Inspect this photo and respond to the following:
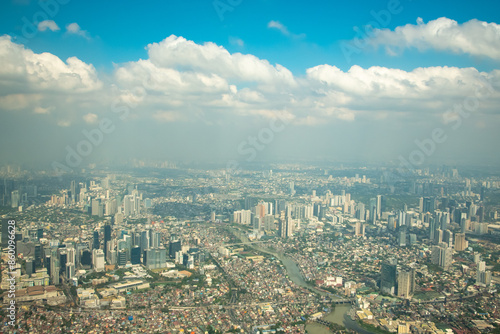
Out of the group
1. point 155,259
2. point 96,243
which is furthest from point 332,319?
point 96,243

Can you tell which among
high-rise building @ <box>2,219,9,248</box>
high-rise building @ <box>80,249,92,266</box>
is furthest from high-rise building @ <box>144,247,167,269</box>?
high-rise building @ <box>2,219,9,248</box>

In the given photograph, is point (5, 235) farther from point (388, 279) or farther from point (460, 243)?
point (460, 243)

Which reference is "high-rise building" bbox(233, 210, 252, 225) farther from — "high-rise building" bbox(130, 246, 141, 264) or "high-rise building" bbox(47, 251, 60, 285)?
"high-rise building" bbox(47, 251, 60, 285)

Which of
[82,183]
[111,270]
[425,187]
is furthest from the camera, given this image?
[425,187]

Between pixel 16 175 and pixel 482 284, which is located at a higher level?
pixel 16 175

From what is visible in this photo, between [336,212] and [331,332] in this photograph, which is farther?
[336,212]

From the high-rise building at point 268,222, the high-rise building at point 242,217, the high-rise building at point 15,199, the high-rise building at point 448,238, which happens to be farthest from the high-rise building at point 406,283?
the high-rise building at point 15,199

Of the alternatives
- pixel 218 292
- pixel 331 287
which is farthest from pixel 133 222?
pixel 331 287

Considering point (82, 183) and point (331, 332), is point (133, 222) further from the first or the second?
point (331, 332)
